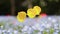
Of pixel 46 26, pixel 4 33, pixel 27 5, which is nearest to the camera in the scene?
pixel 4 33

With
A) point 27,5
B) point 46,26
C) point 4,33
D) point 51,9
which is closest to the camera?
point 4,33

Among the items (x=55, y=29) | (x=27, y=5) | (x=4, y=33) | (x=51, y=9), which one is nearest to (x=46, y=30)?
(x=55, y=29)

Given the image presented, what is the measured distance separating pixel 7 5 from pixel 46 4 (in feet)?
3.63

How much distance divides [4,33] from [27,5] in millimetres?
3615

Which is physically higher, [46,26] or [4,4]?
[46,26]

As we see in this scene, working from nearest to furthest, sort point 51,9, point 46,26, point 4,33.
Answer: point 4,33 < point 46,26 < point 51,9

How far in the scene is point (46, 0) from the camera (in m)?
5.69

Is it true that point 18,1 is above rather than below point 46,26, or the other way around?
below

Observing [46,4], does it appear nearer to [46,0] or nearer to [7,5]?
[46,0]

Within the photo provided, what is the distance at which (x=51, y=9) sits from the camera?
604 cm

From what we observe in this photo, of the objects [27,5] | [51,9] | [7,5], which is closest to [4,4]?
[7,5]

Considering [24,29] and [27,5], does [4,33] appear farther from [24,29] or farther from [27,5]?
[27,5]

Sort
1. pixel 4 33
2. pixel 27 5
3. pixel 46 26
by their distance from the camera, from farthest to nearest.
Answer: pixel 27 5, pixel 46 26, pixel 4 33

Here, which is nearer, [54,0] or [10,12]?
[54,0]
